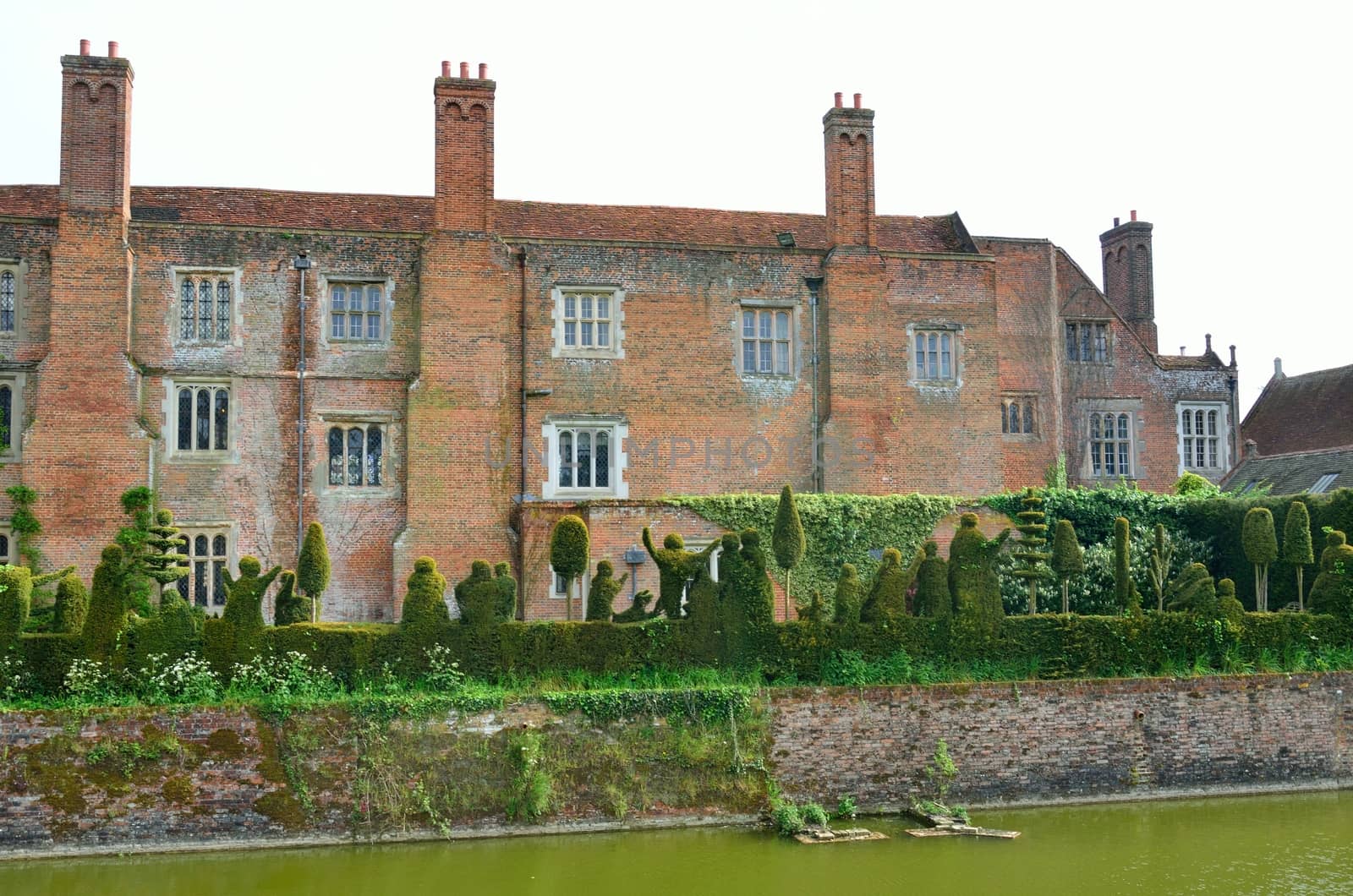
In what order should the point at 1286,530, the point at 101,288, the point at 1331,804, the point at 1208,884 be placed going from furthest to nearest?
1. the point at 101,288
2. the point at 1286,530
3. the point at 1331,804
4. the point at 1208,884

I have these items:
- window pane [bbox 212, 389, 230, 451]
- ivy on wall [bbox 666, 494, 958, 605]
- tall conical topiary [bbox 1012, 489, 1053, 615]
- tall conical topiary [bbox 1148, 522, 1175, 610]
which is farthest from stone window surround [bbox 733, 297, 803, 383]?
window pane [bbox 212, 389, 230, 451]

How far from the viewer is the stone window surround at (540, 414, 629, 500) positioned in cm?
2452

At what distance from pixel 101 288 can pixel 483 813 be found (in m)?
12.7

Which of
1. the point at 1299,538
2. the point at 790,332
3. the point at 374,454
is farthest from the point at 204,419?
the point at 1299,538

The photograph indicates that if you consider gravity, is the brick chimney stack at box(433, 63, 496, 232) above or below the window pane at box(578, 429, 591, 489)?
above

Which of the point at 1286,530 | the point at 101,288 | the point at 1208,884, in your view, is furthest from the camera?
the point at 101,288

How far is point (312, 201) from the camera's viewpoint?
2597 centimetres

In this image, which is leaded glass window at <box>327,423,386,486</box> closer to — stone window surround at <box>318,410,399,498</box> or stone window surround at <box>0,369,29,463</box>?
stone window surround at <box>318,410,399,498</box>

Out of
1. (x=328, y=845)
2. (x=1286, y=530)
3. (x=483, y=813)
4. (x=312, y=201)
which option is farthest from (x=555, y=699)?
(x=312, y=201)

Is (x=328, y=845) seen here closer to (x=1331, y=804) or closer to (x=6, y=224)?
(x=1331, y=804)

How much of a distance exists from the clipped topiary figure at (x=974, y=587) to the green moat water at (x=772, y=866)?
264 cm

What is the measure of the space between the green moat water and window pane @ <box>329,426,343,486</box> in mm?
10084

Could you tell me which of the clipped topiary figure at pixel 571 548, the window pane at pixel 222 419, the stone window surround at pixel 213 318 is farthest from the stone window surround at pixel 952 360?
the window pane at pixel 222 419

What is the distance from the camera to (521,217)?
2622 cm
